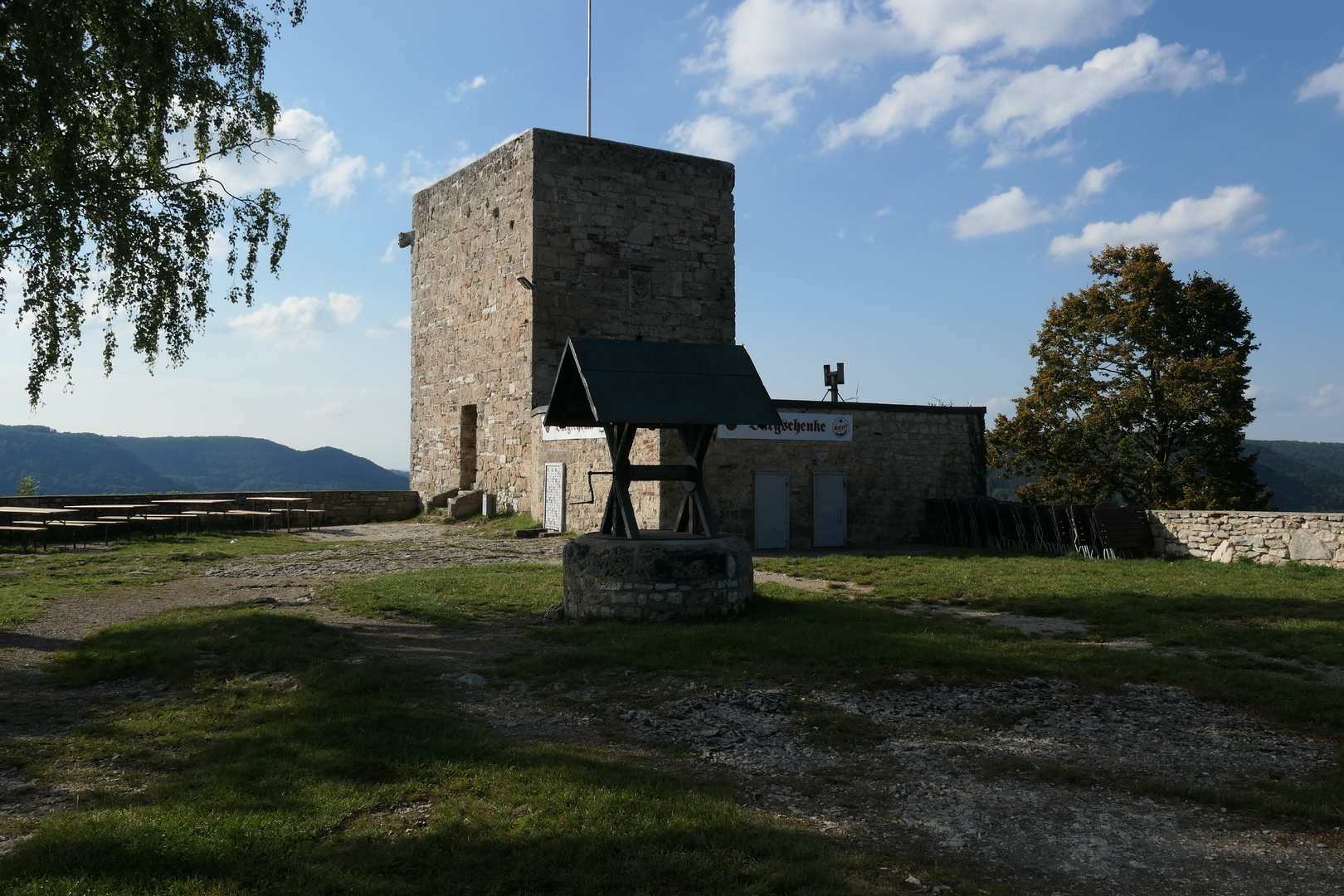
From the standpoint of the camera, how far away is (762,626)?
27.5 ft

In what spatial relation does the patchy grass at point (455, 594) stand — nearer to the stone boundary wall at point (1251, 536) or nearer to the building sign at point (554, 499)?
the building sign at point (554, 499)

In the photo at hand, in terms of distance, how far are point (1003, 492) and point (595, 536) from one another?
66.6 m

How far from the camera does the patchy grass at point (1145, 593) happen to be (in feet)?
27.6

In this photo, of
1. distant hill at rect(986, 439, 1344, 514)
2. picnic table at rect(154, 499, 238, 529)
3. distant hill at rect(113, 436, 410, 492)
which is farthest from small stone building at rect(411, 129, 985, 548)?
distant hill at rect(113, 436, 410, 492)

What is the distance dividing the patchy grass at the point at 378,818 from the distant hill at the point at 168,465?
12061cm

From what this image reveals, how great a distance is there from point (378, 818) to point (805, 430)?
15.0 m

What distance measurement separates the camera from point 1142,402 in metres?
23.3

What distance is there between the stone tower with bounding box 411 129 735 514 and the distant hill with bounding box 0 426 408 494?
10201 cm

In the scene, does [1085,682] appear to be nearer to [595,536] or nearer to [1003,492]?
[595,536]

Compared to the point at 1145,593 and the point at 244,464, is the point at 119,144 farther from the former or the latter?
the point at 244,464

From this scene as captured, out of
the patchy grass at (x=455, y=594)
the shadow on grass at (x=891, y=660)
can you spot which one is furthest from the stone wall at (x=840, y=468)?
the shadow on grass at (x=891, y=660)

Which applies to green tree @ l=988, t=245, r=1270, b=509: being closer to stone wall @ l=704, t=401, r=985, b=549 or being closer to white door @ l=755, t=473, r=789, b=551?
stone wall @ l=704, t=401, r=985, b=549

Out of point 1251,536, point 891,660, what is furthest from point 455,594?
point 1251,536

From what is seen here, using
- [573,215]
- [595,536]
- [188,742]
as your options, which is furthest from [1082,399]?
[188,742]
